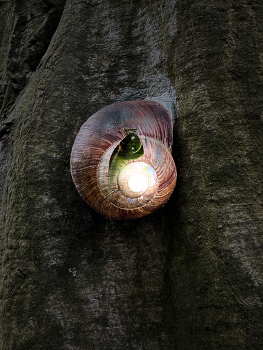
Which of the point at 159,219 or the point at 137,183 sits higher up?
the point at 137,183

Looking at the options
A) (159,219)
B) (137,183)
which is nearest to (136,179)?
(137,183)

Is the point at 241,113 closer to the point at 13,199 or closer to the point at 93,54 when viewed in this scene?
the point at 93,54

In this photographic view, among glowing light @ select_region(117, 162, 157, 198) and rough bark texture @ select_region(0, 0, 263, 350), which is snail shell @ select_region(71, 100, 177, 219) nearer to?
glowing light @ select_region(117, 162, 157, 198)

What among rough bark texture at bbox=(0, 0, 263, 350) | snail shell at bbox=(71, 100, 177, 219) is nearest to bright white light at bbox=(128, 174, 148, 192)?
snail shell at bbox=(71, 100, 177, 219)

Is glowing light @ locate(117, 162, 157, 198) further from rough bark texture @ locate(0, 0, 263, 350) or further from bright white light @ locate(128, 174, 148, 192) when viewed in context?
rough bark texture @ locate(0, 0, 263, 350)

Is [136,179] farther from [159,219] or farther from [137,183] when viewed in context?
[159,219]

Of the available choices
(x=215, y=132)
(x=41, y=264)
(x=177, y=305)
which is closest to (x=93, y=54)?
(x=215, y=132)

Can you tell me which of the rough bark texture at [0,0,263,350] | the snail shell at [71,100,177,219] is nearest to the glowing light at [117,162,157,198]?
the snail shell at [71,100,177,219]

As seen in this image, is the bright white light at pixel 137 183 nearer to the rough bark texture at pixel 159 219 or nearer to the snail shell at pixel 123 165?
the snail shell at pixel 123 165
